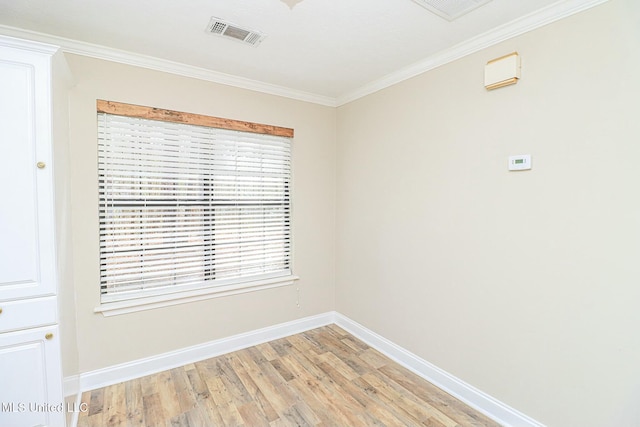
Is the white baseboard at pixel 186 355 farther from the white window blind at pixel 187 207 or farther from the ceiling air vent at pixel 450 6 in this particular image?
the ceiling air vent at pixel 450 6

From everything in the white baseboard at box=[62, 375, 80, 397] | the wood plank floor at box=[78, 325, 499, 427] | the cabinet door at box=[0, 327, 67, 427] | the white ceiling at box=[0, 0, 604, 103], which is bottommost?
the wood plank floor at box=[78, 325, 499, 427]

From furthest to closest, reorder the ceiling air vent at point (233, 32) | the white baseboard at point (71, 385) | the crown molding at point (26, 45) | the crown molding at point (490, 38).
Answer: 1. the ceiling air vent at point (233, 32)
2. the white baseboard at point (71, 385)
3. the crown molding at point (490, 38)
4. the crown molding at point (26, 45)

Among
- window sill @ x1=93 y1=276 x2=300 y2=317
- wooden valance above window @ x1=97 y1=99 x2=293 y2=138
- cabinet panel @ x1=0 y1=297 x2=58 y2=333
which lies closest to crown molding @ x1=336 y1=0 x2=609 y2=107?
wooden valance above window @ x1=97 y1=99 x2=293 y2=138

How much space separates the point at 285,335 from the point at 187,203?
5.72 feet

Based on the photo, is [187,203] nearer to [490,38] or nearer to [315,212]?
[315,212]

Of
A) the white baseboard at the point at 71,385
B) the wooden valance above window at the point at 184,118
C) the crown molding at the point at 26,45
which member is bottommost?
the white baseboard at the point at 71,385

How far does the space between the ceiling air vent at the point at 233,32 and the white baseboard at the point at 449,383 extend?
2.87m

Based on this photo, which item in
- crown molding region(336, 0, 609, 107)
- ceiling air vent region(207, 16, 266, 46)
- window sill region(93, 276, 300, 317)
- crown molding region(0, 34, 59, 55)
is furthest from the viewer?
window sill region(93, 276, 300, 317)

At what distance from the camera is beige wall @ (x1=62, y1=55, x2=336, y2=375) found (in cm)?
228

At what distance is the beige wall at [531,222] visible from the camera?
1559 mm

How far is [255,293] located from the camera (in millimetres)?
3090

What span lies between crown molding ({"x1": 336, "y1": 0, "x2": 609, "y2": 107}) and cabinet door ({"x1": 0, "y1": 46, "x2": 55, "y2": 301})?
251 cm

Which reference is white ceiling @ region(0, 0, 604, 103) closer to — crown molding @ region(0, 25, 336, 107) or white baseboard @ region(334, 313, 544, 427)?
crown molding @ region(0, 25, 336, 107)

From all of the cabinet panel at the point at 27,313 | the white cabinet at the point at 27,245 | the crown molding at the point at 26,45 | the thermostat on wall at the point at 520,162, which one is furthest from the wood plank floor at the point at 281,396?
the crown molding at the point at 26,45
